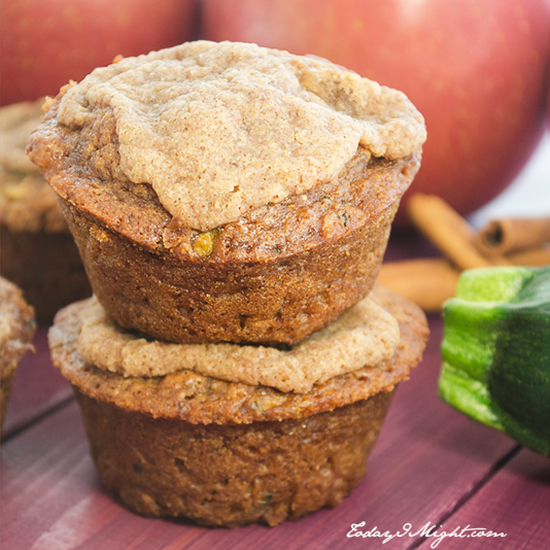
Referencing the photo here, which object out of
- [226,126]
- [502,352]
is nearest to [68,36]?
[226,126]

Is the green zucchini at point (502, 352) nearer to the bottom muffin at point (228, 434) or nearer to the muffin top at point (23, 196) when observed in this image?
the bottom muffin at point (228, 434)

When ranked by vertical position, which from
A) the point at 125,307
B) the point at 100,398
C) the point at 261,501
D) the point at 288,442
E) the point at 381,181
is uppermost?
the point at 381,181

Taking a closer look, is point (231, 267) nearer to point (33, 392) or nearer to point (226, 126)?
point (226, 126)

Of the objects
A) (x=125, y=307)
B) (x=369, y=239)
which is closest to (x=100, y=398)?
(x=125, y=307)

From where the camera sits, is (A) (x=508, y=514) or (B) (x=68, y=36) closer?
(A) (x=508, y=514)

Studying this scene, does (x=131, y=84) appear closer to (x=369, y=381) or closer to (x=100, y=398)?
(x=100, y=398)

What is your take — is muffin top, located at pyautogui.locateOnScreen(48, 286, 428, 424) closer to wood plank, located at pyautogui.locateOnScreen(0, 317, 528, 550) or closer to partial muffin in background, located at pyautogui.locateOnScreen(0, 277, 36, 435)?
partial muffin in background, located at pyautogui.locateOnScreen(0, 277, 36, 435)

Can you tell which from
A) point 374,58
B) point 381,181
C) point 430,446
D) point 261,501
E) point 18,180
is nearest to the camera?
point 381,181
